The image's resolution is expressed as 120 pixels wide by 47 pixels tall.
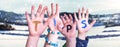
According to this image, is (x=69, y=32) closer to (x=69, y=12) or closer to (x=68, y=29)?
(x=68, y=29)

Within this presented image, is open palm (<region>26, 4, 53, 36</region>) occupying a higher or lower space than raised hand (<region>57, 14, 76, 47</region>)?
higher

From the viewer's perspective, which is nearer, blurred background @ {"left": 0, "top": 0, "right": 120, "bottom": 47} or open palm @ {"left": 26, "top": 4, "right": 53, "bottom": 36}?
open palm @ {"left": 26, "top": 4, "right": 53, "bottom": 36}

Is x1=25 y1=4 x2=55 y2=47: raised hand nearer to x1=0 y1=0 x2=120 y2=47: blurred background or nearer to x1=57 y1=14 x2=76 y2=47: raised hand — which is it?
x1=57 y1=14 x2=76 y2=47: raised hand

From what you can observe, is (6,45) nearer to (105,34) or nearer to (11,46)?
(11,46)

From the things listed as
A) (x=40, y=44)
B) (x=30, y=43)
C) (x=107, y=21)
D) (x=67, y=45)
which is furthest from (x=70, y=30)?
(x=107, y=21)

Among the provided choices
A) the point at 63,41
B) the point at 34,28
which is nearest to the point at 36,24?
the point at 34,28

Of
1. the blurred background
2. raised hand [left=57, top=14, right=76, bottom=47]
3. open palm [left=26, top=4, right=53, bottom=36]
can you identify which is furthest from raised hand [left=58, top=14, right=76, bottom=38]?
the blurred background

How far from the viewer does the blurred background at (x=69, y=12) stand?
2111mm

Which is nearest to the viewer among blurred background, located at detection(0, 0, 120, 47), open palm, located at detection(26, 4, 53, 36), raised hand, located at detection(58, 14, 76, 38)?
open palm, located at detection(26, 4, 53, 36)

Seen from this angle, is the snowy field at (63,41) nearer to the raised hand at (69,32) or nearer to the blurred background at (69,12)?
the blurred background at (69,12)

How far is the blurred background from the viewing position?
2.11 metres

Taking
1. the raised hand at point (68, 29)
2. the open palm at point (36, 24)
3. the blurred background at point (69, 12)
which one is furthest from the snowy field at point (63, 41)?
the open palm at point (36, 24)

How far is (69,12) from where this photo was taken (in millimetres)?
2150

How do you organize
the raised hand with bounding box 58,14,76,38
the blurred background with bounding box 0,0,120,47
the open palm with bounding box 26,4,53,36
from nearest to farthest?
the open palm with bounding box 26,4,53,36 → the raised hand with bounding box 58,14,76,38 → the blurred background with bounding box 0,0,120,47
